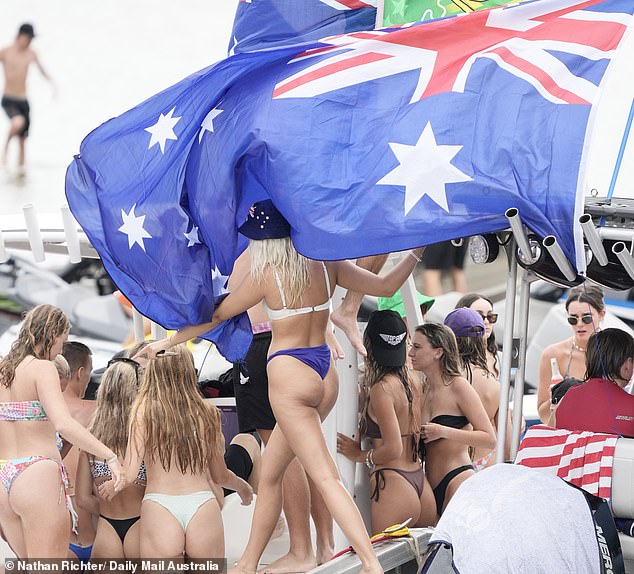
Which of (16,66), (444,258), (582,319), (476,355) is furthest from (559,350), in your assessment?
(16,66)

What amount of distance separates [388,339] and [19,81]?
632 inches

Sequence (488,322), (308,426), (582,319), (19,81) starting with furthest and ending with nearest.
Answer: (19,81), (582,319), (488,322), (308,426)

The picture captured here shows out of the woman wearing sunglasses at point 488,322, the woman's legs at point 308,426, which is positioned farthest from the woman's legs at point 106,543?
the woman wearing sunglasses at point 488,322

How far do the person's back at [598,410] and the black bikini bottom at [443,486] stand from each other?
871 millimetres

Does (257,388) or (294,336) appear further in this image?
(257,388)

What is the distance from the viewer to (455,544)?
133 inches

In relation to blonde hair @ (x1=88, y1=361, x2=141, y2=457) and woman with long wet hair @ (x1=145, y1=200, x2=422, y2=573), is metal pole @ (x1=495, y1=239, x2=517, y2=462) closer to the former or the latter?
woman with long wet hair @ (x1=145, y1=200, x2=422, y2=573)

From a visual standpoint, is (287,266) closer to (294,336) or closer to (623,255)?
(294,336)

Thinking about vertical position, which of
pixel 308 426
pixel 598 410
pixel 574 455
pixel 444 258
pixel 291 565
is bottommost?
pixel 444 258

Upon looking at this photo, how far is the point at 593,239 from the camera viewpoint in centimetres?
374

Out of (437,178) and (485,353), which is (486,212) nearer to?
(437,178)

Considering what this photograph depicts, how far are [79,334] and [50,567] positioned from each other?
925 cm

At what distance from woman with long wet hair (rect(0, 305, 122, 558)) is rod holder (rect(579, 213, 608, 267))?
2.47 metres

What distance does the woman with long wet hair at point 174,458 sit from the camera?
4789 mm
